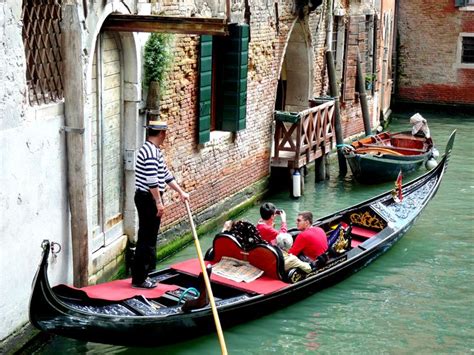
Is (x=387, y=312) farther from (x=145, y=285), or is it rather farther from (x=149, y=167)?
(x=149, y=167)

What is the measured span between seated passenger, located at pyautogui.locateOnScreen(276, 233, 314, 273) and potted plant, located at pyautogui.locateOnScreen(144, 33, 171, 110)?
4.45ft

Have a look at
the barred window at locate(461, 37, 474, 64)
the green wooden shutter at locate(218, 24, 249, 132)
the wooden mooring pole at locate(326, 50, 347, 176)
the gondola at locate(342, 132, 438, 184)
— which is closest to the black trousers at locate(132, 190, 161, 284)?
the green wooden shutter at locate(218, 24, 249, 132)

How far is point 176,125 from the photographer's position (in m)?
6.90

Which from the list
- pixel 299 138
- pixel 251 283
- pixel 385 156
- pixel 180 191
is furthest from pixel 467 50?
pixel 180 191

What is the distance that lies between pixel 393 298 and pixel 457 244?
5.53 ft

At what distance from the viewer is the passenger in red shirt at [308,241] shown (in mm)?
5910

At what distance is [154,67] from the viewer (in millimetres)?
6352

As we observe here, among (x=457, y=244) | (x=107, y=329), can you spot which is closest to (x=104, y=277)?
(x=107, y=329)

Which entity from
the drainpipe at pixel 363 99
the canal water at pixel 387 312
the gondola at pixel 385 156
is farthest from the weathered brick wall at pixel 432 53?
the canal water at pixel 387 312

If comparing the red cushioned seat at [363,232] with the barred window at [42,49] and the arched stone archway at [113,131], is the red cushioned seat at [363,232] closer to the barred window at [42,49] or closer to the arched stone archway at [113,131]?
the arched stone archway at [113,131]

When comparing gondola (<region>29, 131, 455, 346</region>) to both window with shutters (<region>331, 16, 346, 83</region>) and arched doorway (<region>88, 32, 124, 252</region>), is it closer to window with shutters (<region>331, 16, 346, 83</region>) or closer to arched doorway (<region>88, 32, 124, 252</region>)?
arched doorway (<region>88, 32, 124, 252</region>)

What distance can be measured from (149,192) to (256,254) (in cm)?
94

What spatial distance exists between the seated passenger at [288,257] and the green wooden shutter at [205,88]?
1737 mm

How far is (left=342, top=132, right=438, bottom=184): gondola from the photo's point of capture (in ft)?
33.0
